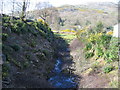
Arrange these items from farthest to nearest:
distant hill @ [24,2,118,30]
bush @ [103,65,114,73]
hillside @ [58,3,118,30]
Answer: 1. hillside @ [58,3,118,30]
2. distant hill @ [24,2,118,30]
3. bush @ [103,65,114,73]

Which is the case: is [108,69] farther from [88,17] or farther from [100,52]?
[88,17]

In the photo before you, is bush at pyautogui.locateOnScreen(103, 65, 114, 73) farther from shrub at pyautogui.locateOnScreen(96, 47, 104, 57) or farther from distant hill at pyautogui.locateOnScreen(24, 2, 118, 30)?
distant hill at pyautogui.locateOnScreen(24, 2, 118, 30)

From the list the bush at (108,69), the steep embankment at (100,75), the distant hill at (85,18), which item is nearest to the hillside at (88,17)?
the distant hill at (85,18)

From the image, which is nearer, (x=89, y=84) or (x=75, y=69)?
(x=89, y=84)

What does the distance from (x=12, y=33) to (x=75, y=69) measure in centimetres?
685

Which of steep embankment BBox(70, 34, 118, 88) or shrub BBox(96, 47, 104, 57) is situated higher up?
shrub BBox(96, 47, 104, 57)

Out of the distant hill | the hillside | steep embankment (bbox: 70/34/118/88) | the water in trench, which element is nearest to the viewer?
steep embankment (bbox: 70/34/118/88)

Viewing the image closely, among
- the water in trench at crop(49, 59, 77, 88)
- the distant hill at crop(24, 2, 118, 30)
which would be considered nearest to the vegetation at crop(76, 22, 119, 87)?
the water in trench at crop(49, 59, 77, 88)

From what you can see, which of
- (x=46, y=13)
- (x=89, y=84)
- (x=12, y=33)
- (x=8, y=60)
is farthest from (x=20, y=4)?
(x=89, y=84)

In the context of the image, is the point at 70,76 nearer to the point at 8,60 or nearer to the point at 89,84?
the point at 89,84

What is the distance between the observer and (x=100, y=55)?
537 inches

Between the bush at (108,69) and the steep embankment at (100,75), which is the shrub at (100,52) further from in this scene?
the bush at (108,69)

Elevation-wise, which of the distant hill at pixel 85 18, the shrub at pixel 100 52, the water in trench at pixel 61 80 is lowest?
the water in trench at pixel 61 80

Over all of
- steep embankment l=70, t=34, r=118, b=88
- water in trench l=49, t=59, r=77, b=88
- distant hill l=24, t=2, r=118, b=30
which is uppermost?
distant hill l=24, t=2, r=118, b=30
